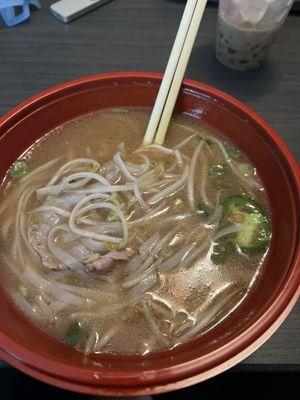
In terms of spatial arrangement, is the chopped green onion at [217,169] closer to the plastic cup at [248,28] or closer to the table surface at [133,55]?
the table surface at [133,55]

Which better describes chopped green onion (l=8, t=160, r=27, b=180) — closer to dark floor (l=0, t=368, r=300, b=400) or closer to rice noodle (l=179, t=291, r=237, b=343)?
dark floor (l=0, t=368, r=300, b=400)

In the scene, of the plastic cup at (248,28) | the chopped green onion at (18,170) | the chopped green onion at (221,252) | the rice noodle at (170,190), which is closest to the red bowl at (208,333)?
the chopped green onion at (18,170)

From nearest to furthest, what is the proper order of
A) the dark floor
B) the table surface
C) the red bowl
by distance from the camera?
the red bowl
the dark floor
the table surface

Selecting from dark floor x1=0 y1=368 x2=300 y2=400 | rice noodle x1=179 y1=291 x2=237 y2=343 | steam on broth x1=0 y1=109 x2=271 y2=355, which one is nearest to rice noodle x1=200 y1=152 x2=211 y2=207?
steam on broth x1=0 y1=109 x2=271 y2=355

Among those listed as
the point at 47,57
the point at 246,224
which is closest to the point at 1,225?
the point at 246,224

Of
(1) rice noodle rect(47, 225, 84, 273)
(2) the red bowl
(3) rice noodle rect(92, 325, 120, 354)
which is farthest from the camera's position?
(1) rice noodle rect(47, 225, 84, 273)

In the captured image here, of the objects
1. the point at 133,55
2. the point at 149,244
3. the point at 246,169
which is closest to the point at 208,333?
the point at 149,244

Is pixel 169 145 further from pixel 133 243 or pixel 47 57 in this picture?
pixel 47 57
